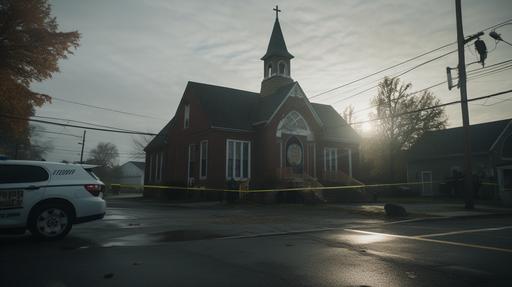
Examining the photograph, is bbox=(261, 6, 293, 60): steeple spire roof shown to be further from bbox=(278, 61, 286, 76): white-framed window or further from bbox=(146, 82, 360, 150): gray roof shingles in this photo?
bbox=(146, 82, 360, 150): gray roof shingles

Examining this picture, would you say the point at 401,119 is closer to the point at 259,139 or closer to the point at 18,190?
the point at 259,139

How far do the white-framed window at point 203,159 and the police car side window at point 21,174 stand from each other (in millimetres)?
18646

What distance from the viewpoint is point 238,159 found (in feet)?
88.3

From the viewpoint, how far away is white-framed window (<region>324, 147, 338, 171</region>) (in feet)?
101

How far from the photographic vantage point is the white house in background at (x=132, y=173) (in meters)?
81.6

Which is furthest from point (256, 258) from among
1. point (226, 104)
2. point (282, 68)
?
point (282, 68)

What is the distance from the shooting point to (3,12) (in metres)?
22.2

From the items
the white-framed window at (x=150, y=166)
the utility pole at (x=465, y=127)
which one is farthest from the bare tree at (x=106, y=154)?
the utility pole at (x=465, y=127)

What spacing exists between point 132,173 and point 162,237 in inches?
3157

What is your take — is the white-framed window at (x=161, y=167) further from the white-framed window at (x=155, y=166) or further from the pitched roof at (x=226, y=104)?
the pitched roof at (x=226, y=104)

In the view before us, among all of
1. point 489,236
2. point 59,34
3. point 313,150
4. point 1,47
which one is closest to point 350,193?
point 313,150

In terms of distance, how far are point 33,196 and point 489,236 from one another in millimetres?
10928

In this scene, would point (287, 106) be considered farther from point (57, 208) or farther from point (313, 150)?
point (57, 208)

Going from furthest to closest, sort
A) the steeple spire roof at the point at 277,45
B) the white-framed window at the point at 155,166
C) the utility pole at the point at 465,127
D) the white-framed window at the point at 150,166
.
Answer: the white-framed window at the point at 150,166 → the white-framed window at the point at 155,166 → the steeple spire roof at the point at 277,45 → the utility pole at the point at 465,127
